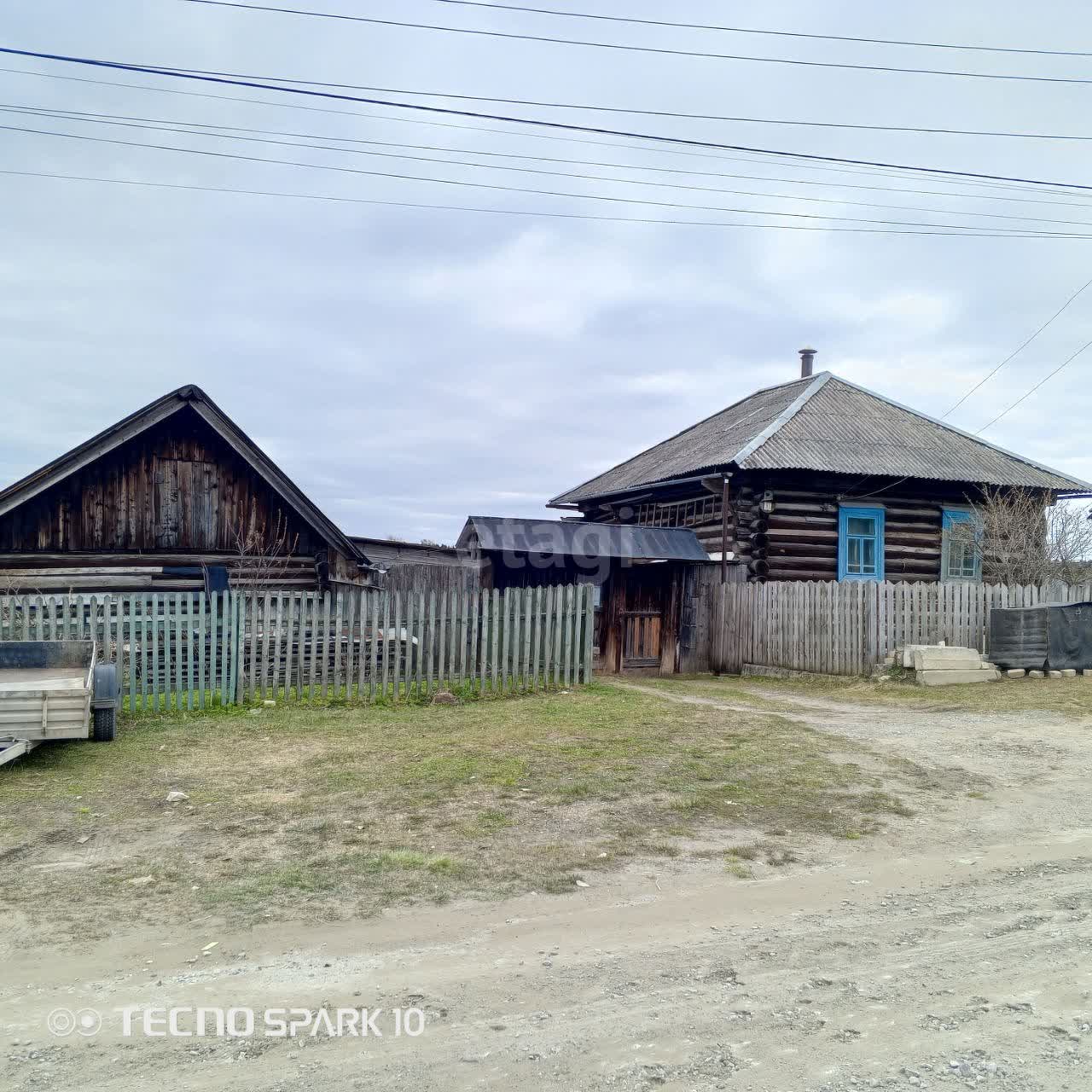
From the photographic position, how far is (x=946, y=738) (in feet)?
34.6

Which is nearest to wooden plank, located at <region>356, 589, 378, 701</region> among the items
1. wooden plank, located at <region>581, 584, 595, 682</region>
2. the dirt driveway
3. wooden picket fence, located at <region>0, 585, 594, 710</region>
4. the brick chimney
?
wooden picket fence, located at <region>0, 585, 594, 710</region>

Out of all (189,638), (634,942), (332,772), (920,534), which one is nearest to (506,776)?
(332,772)

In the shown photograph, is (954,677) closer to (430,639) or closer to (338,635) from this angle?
(430,639)

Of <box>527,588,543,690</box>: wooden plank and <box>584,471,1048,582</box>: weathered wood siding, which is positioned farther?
<box>584,471,1048,582</box>: weathered wood siding

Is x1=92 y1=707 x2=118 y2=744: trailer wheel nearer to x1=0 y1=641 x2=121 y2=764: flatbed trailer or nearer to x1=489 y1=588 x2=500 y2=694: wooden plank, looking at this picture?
x1=0 y1=641 x2=121 y2=764: flatbed trailer

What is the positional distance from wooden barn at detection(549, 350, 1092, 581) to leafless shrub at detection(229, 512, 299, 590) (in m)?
8.86

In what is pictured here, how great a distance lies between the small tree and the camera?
21.4 m

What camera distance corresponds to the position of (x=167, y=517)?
16.6m

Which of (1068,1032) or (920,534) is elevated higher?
(920,534)

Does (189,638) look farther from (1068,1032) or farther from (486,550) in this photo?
(1068,1032)

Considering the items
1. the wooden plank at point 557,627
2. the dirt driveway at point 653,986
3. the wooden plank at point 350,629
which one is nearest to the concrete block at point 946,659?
the wooden plank at point 557,627

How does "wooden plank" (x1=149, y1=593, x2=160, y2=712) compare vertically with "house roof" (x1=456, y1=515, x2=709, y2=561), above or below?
below

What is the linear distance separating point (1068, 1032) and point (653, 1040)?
1.62m

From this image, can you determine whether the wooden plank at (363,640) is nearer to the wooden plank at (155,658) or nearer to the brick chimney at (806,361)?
the wooden plank at (155,658)
